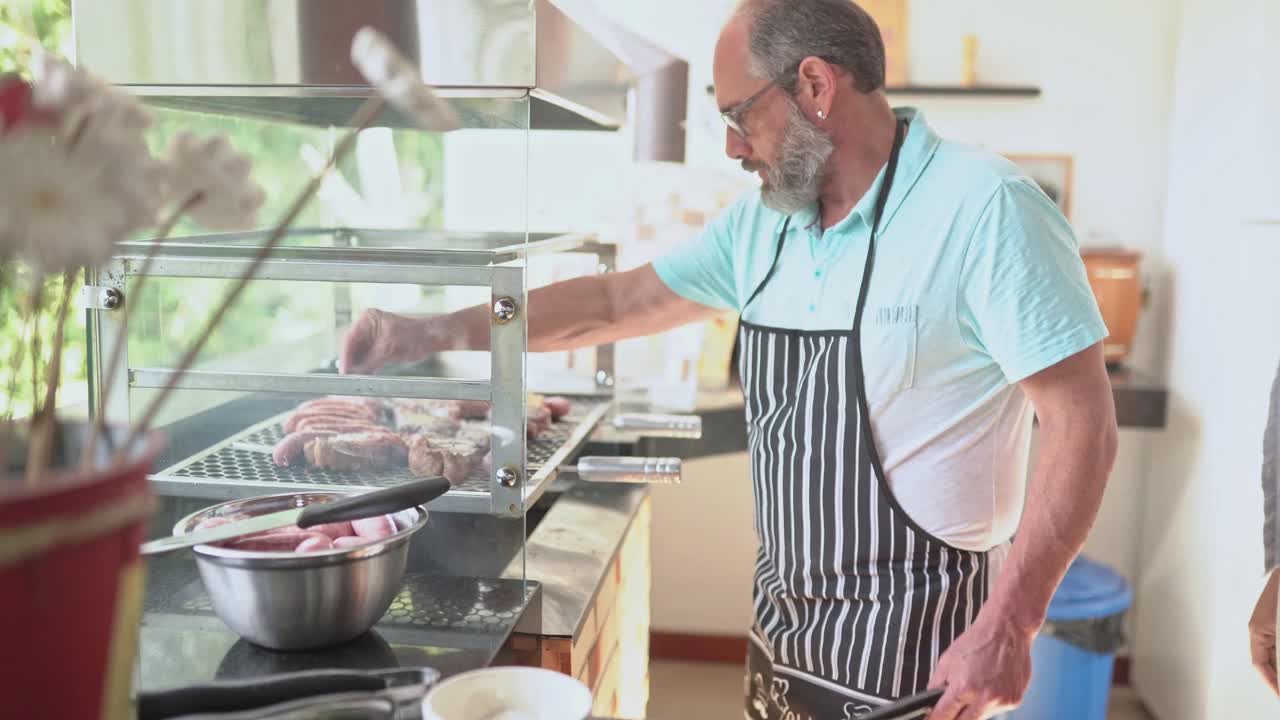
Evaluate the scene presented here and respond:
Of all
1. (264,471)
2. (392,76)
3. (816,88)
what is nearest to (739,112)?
(816,88)

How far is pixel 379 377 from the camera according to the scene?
1343 millimetres

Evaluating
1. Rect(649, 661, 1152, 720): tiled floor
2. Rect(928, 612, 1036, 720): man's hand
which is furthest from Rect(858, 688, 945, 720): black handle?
Rect(649, 661, 1152, 720): tiled floor

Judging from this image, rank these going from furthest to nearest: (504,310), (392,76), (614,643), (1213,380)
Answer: (1213,380)
(614,643)
(504,310)
(392,76)

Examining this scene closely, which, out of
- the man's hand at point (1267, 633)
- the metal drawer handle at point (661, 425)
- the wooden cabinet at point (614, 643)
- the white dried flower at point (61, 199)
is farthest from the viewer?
the metal drawer handle at point (661, 425)

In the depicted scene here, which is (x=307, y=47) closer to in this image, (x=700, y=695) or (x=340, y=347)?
(x=340, y=347)

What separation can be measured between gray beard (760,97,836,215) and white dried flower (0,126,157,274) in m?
1.17

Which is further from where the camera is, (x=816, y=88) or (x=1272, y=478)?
(x=1272, y=478)

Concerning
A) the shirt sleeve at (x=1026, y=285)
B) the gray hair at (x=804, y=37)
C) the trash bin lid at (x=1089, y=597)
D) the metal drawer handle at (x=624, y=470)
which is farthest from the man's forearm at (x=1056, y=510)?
the trash bin lid at (x=1089, y=597)

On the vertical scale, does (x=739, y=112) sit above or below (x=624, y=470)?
above

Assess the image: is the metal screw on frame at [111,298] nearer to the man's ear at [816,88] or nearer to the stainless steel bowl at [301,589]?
the stainless steel bowl at [301,589]

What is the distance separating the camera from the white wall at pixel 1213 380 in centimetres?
267

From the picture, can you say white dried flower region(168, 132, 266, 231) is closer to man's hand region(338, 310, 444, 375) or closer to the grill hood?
the grill hood

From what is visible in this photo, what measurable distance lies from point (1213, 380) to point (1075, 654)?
816mm

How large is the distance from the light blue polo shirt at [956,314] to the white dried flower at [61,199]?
1.14m
